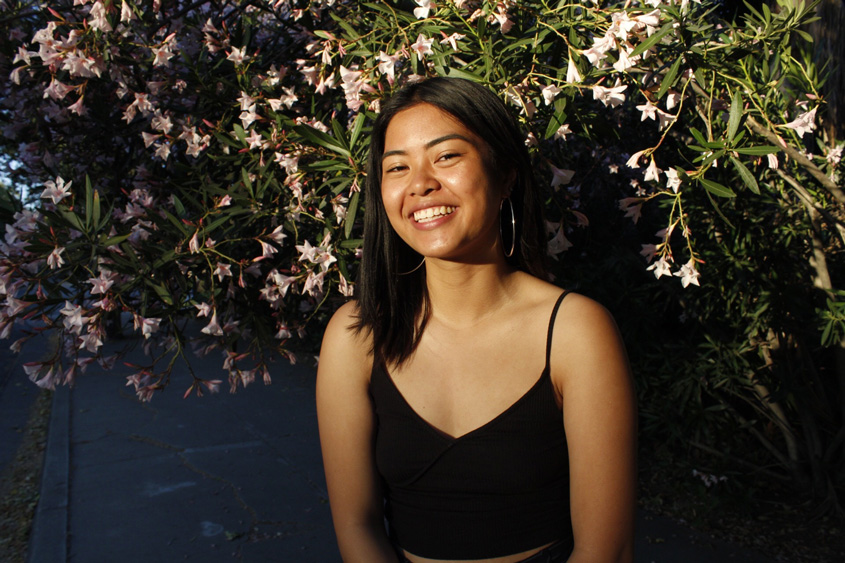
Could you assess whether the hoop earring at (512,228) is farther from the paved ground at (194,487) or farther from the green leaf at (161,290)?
the paved ground at (194,487)

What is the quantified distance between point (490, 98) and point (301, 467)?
4.46 m

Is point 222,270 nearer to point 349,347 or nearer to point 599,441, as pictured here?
point 349,347

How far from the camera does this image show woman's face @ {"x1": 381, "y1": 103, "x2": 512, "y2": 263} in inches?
Answer: 73.5

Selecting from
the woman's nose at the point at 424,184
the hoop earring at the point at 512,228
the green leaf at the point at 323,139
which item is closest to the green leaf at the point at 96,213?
the green leaf at the point at 323,139

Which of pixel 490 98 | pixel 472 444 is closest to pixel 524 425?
pixel 472 444

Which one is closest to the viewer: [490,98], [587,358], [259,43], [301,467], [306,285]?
[587,358]

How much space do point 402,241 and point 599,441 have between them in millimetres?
811

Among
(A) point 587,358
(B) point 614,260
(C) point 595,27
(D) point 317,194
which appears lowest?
(B) point 614,260

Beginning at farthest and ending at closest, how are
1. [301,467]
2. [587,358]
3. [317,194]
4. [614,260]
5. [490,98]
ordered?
1. [301,467]
2. [614,260]
3. [317,194]
4. [490,98]
5. [587,358]

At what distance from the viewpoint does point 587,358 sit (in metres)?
1.79

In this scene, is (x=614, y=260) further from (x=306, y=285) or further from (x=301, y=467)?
(x=301, y=467)

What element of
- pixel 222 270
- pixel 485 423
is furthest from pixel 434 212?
pixel 222 270

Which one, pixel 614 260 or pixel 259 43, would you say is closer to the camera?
pixel 259 43

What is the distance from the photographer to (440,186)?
188cm
